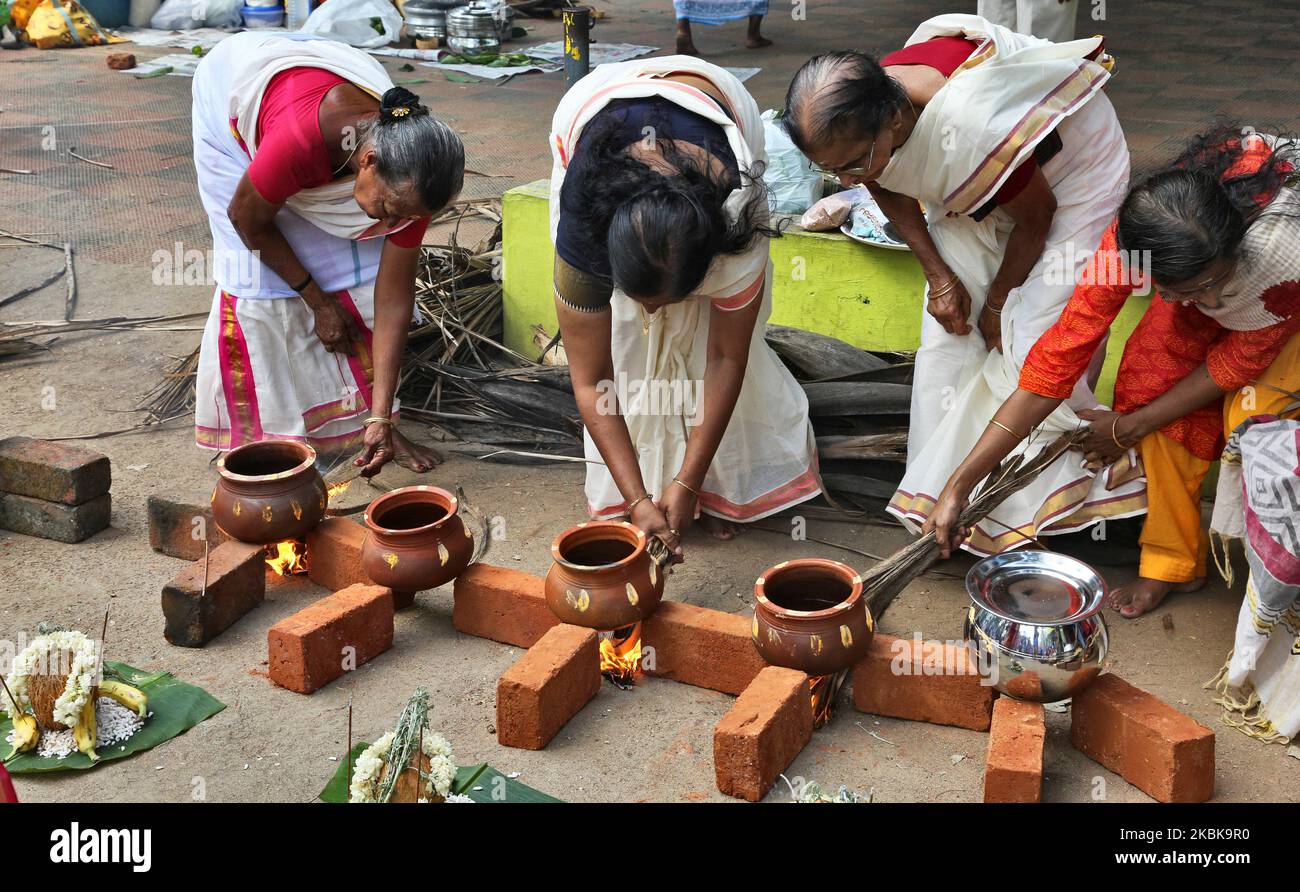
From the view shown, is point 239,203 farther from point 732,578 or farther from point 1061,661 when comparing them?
point 1061,661

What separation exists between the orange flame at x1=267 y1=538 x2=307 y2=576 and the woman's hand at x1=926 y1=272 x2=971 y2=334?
6.36 ft

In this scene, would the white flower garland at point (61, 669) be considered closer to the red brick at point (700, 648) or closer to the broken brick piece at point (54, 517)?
the broken brick piece at point (54, 517)

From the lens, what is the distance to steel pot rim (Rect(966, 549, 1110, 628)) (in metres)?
2.77

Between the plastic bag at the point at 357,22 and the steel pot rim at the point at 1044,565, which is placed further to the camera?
the plastic bag at the point at 357,22

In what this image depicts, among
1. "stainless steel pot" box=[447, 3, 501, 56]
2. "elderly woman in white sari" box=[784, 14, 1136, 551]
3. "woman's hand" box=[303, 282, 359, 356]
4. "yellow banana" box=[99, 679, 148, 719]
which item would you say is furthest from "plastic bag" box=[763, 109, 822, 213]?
"stainless steel pot" box=[447, 3, 501, 56]

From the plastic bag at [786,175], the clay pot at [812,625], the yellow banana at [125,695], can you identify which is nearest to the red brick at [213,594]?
the yellow banana at [125,695]

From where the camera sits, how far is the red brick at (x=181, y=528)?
12.1ft

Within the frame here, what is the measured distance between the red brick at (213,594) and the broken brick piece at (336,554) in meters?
0.17

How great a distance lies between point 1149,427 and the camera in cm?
334

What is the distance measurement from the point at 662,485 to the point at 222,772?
1.52 meters

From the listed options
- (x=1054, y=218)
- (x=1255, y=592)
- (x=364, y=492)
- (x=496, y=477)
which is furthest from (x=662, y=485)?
(x=1255, y=592)

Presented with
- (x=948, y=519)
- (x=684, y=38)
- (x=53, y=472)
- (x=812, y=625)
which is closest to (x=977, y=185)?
(x=948, y=519)

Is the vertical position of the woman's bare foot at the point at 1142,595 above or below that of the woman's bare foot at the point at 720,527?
above

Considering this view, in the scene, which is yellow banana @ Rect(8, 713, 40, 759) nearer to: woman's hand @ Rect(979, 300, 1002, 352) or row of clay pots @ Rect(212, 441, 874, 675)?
row of clay pots @ Rect(212, 441, 874, 675)
